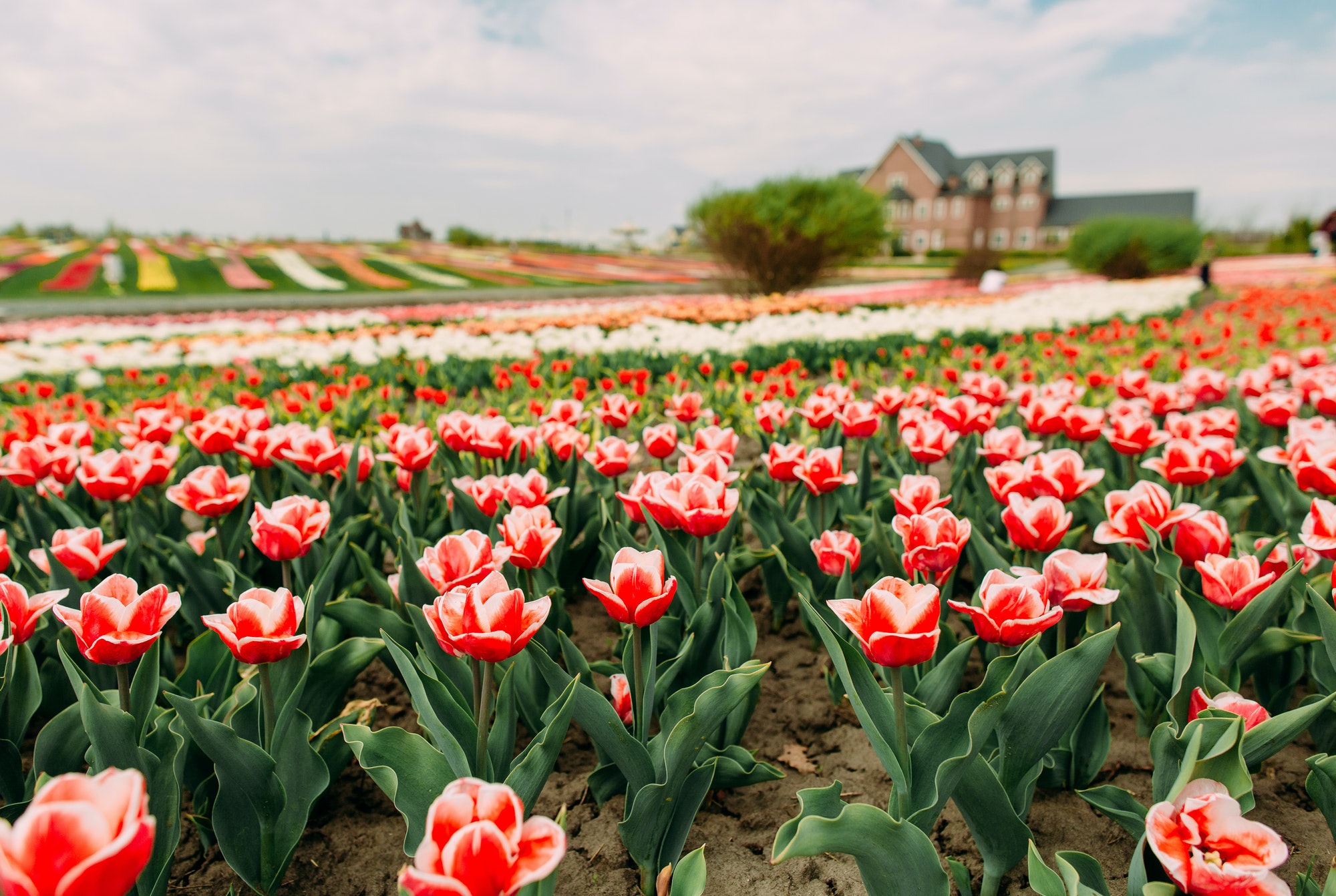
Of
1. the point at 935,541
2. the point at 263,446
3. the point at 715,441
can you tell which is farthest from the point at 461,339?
the point at 935,541

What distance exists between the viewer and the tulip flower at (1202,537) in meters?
1.65

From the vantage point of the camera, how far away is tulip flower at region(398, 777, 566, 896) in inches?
32.0

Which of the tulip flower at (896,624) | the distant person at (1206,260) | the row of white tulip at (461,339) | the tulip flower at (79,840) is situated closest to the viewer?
the tulip flower at (79,840)

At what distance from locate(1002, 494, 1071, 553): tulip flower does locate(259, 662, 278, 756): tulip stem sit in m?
1.55

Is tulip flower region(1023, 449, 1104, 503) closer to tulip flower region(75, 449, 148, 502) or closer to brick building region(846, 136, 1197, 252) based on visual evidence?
tulip flower region(75, 449, 148, 502)

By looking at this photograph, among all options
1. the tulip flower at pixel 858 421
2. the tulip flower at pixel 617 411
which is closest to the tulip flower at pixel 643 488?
the tulip flower at pixel 617 411

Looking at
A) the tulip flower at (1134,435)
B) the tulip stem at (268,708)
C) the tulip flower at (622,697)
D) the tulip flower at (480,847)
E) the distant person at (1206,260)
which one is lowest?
the tulip flower at (622,697)

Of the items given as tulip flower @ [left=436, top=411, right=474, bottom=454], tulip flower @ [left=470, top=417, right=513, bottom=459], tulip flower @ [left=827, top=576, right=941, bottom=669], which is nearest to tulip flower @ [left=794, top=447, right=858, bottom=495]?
tulip flower @ [left=827, top=576, right=941, bottom=669]

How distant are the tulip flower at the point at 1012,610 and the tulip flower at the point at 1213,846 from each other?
0.33 meters

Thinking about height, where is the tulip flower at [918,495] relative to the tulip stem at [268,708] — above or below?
above

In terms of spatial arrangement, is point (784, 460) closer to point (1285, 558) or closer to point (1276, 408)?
point (1285, 558)

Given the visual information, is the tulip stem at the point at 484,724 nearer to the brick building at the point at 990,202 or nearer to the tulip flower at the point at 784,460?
the tulip flower at the point at 784,460

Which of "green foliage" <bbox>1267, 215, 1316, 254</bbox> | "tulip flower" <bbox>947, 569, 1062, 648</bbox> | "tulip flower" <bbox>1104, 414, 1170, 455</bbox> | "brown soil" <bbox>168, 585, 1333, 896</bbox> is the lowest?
"brown soil" <bbox>168, 585, 1333, 896</bbox>

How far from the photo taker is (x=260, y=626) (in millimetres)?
1320
